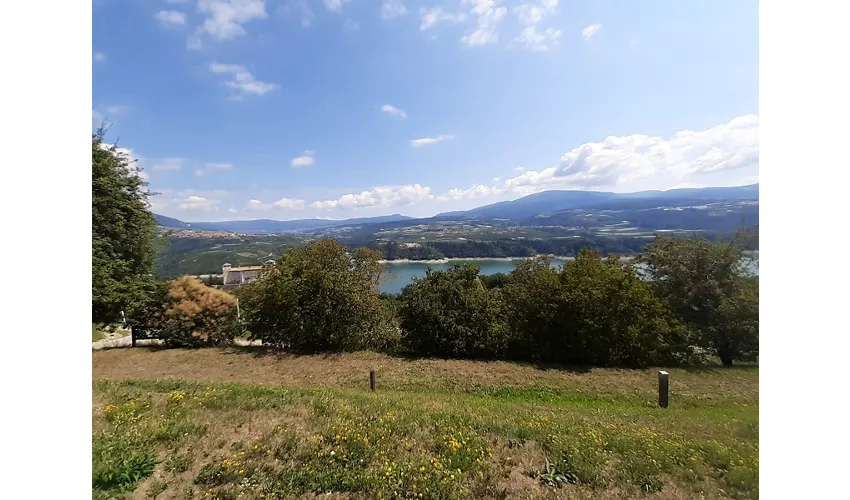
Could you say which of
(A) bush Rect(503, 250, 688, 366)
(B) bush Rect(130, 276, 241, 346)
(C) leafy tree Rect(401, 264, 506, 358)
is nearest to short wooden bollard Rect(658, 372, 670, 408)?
(A) bush Rect(503, 250, 688, 366)

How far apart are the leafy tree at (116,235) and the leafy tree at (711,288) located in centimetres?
1474

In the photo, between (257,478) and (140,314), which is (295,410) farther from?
Result: (140,314)

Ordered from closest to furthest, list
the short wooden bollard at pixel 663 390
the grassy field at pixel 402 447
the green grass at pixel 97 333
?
Answer: the grassy field at pixel 402 447
the short wooden bollard at pixel 663 390
the green grass at pixel 97 333

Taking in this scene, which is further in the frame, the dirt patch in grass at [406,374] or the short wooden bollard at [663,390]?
the dirt patch in grass at [406,374]

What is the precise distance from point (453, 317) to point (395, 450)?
23.3ft

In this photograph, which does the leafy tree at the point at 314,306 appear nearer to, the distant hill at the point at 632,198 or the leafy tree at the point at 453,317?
the leafy tree at the point at 453,317

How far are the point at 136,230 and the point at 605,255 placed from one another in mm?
16730

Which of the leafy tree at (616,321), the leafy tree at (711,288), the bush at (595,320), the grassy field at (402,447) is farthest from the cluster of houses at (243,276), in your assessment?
the leafy tree at (711,288)

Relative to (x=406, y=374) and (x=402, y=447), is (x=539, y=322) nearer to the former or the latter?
(x=406, y=374)

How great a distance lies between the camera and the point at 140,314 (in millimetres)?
11430

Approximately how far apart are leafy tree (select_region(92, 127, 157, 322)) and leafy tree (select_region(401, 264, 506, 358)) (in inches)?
357

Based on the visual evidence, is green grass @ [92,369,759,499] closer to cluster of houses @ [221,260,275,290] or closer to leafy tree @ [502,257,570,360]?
leafy tree @ [502,257,570,360]

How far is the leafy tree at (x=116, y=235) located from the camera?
9.44 meters
